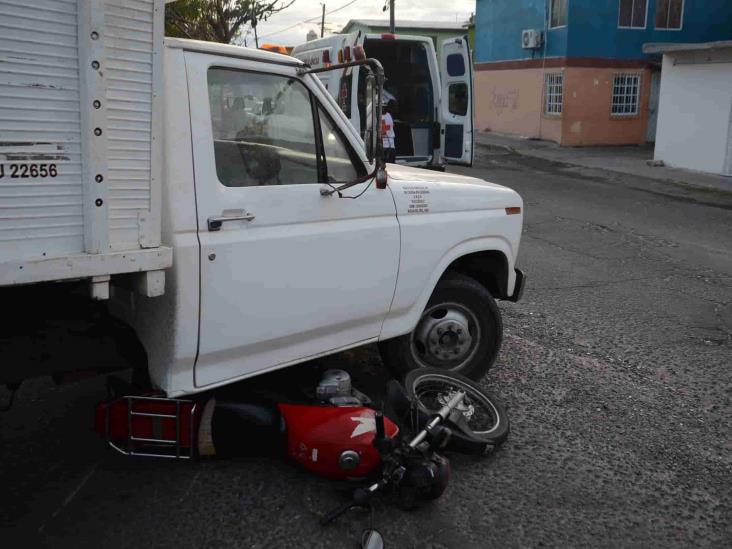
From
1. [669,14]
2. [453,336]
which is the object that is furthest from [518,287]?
[669,14]

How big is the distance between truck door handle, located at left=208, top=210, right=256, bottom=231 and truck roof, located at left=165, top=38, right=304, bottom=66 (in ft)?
2.51

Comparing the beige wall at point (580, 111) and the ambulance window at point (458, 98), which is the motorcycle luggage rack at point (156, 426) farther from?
the beige wall at point (580, 111)

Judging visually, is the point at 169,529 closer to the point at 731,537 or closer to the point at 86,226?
the point at 86,226

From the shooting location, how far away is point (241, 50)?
362 centimetres

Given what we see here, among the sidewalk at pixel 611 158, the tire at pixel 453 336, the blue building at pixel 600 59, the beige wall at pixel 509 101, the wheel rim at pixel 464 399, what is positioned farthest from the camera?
the beige wall at pixel 509 101

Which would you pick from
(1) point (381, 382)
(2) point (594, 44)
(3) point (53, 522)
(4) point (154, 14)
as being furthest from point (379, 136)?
(2) point (594, 44)

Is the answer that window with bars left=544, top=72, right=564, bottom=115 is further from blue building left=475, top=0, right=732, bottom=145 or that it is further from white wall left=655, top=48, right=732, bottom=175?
white wall left=655, top=48, right=732, bottom=175

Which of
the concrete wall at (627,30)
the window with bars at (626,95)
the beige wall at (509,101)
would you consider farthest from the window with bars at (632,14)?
the beige wall at (509,101)

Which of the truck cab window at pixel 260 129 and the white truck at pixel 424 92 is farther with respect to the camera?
the white truck at pixel 424 92

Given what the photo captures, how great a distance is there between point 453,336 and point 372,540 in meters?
1.86

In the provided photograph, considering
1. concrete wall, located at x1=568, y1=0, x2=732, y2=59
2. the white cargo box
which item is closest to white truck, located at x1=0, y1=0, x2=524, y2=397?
the white cargo box

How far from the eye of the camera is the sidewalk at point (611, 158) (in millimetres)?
17516

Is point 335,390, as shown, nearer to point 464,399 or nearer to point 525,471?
point 464,399

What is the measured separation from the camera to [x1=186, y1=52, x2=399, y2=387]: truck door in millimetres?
3463
